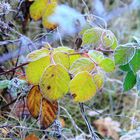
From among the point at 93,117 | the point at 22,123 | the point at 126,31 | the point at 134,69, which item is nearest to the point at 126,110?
the point at 93,117

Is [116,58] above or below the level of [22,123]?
above

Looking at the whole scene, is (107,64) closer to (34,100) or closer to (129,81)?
(129,81)

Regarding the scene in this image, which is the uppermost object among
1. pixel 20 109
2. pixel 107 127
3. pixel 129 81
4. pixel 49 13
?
pixel 49 13

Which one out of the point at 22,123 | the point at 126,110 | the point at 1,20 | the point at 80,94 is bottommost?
the point at 126,110

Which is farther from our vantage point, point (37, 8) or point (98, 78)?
point (37, 8)

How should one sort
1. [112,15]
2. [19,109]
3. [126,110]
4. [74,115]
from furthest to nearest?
[112,15]
[126,110]
[74,115]
[19,109]

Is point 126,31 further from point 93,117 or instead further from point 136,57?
point 136,57

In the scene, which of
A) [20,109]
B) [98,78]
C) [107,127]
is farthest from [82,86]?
[107,127]

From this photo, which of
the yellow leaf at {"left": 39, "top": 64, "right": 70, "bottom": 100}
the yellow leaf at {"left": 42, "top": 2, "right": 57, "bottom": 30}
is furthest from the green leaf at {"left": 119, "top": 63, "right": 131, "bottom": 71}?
the yellow leaf at {"left": 42, "top": 2, "right": 57, "bottom": 30}
